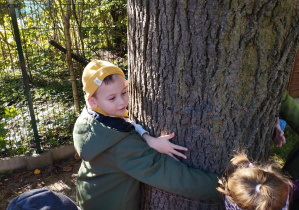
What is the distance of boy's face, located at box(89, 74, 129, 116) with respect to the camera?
178cm

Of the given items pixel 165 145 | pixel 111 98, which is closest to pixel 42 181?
pixel 111 98

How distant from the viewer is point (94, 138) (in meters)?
1.69

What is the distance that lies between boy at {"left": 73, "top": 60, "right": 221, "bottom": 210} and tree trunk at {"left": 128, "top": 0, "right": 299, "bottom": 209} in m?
0.15

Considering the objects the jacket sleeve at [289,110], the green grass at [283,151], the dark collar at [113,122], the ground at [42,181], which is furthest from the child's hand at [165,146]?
the green grass at [283,151]

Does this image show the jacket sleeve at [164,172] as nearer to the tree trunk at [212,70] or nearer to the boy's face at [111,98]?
the tree trunk at [212,70]

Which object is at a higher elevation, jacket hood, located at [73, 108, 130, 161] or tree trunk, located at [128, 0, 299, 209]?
tree trunk, located at [128, 0, 299, 209]

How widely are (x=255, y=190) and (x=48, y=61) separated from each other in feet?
13.4

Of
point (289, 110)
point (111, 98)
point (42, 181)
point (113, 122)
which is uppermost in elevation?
point (111, 98)

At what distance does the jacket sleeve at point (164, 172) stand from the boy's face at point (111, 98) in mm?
245

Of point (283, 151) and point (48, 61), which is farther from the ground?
point (48, 61)

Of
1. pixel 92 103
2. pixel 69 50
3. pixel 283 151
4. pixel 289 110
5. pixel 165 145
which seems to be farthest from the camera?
pixel 69 50

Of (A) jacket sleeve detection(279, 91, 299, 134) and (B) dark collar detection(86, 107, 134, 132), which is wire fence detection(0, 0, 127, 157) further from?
(A) jacket sleeve detection(279, 91, 299, 134)

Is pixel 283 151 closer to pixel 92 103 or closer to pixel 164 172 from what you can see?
pixel 164 172

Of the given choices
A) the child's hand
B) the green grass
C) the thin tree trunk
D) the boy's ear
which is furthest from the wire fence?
the green grass
